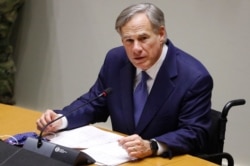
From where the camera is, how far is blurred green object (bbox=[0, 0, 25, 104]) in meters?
4.09

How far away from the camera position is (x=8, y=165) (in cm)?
160

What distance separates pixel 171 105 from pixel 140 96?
18 cm

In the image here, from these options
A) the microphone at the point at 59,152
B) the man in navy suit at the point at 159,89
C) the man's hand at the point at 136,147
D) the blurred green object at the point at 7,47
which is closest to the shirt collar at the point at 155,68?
the man in navy suit at the point at 159,89

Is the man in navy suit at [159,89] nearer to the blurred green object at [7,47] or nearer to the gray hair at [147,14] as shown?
the gray hair at [147,14]

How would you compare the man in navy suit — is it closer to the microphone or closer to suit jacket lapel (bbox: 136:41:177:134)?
suit jacket lapel (bbox: 136:41:177:134)

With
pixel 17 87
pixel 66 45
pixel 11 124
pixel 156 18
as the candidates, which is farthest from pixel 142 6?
pixel 17 87

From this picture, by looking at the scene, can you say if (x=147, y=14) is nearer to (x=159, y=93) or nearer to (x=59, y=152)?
(x=159, y=93)

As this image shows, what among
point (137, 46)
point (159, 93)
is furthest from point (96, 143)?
point (137, 46)

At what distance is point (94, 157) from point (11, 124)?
2.11 ft

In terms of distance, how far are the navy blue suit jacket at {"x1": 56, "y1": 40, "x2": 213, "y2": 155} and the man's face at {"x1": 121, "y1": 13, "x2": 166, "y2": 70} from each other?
0.27 ft

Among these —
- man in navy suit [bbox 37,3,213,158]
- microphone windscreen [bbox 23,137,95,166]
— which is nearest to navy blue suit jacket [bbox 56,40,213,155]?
man in navy suit [bbox 37,3,213,158]

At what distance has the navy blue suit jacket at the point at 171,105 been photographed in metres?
2.01

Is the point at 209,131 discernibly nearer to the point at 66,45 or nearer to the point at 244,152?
the point at 244,152

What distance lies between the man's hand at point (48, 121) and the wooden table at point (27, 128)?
7 cm
